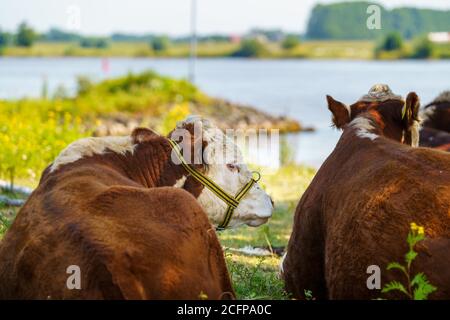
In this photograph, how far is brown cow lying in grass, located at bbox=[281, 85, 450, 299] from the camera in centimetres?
520

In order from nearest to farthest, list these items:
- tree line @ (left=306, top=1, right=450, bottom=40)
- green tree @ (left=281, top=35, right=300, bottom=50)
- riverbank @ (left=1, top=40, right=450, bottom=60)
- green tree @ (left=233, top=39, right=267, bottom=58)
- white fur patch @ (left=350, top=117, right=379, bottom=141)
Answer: white fur patch @ (left=350, top=117, right=379, bottom=141)
tree line @ (left=306, top=1, right=450, bottom=40)
riverbank @ (left=1, top=40, right=450, bottom=60)
green tree @ (left=233, top=39, right=267, bottom=58)
green tree @ (left=281, top=35, right=300, bottom=50)

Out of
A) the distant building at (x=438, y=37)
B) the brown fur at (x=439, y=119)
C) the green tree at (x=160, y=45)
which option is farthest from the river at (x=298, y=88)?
the green tree at (x=160, y=45)

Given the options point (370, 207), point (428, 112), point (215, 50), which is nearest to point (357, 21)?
point (215, 50)

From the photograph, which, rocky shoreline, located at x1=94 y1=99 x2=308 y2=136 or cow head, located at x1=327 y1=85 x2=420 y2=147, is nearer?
cow head, located at x1=327 y1=85 x2=420 y2=147

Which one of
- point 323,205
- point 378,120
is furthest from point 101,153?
point 378,120

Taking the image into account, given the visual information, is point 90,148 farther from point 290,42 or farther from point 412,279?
point 290,42

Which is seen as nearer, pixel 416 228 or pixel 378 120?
pixel 416 228

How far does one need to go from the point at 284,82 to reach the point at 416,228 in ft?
308

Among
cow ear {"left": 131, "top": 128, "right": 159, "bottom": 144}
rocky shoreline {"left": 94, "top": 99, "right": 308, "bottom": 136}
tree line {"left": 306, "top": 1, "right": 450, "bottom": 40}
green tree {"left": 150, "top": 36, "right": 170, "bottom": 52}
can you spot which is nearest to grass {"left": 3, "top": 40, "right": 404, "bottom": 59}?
green tree {"left": 150, "top": 36, "right": 170, "bottom": 52}

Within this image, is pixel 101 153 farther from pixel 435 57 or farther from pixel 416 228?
pixel 435 57

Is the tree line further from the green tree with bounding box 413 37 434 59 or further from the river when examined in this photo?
the river

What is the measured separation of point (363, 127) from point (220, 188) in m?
1.06

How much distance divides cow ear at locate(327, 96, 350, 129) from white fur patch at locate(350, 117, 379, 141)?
0.23 meters
